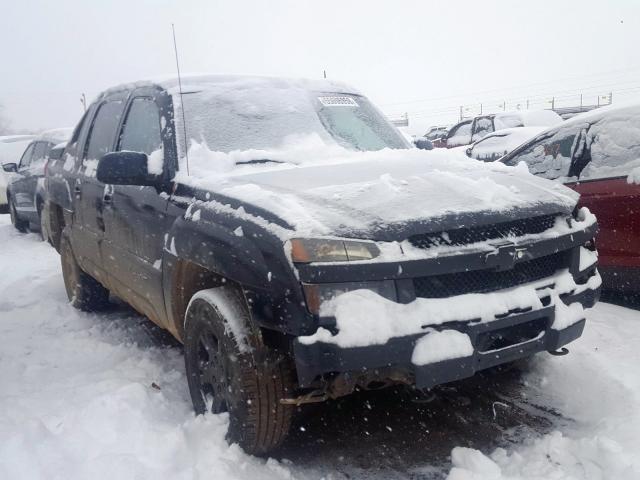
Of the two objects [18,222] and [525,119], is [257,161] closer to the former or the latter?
[18,222]

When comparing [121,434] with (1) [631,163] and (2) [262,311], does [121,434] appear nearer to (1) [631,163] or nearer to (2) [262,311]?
(2) [262,311]

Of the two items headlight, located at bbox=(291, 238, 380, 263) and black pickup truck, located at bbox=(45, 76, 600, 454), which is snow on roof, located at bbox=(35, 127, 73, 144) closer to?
black pickup truck, located at bbox=(45, 76, 600, 454)

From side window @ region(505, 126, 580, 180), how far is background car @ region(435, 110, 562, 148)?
31.9 ft

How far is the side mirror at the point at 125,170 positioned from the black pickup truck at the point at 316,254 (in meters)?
0.01

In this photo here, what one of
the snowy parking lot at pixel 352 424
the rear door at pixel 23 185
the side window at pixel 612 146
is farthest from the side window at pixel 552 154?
the rear door at pixel 23 185

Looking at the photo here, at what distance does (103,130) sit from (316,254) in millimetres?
2962

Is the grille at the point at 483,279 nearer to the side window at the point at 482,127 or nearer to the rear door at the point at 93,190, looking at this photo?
the rear door at the point at 93,190

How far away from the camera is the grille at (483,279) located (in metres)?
2.39

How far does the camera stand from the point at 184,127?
341 centimetres

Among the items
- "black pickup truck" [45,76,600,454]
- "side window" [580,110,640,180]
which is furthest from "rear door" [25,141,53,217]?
"side window" [580,110,640,180]

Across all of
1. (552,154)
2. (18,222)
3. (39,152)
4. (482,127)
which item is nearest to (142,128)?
(552,154)

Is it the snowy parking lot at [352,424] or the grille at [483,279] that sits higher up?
the grille at [483,279]

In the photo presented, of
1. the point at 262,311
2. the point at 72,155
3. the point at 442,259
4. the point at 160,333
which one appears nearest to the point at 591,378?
the point at 442,259

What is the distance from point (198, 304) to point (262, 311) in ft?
1.69
